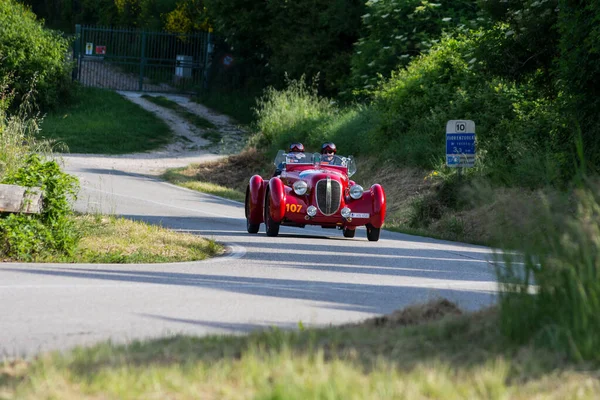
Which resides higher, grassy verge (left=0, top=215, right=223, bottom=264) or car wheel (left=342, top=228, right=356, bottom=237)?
car wheel (left=342, top=228, right=356, bottom=237)

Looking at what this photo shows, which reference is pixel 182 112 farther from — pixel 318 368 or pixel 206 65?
pixel 318 368

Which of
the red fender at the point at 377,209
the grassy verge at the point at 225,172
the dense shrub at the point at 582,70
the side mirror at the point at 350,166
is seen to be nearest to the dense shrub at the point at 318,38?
the grassy verge at the point at 225,172

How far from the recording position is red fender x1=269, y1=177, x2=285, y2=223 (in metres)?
18.2

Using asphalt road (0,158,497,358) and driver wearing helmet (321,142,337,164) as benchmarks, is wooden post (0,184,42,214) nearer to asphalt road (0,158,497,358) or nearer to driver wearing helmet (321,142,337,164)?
asphalt road (0,158,497,358)

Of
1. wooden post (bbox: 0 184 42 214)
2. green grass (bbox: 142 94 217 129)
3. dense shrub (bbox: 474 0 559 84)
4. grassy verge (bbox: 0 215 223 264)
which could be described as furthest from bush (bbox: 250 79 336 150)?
wooden post (bbox: 0 184 42 214)

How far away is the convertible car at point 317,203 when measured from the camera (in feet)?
60.2

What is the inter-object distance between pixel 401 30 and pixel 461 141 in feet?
53.5

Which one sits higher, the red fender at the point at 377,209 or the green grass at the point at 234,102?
the green grass at the point at 234,102

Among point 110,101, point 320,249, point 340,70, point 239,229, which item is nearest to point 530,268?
point 320,249

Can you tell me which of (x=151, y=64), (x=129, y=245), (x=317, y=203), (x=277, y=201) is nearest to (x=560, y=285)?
(x=129, y=245)

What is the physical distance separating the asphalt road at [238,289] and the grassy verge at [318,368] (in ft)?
3.75

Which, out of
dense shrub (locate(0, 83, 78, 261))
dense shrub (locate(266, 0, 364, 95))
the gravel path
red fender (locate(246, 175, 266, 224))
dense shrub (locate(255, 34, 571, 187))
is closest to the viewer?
dense shrub (locate(0, 83, 78, 261))

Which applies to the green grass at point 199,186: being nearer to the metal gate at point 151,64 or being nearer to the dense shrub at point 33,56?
the dense shrub at point 33,56

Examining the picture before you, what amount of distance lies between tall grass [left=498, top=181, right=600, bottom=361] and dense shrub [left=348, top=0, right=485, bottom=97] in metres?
30.4
